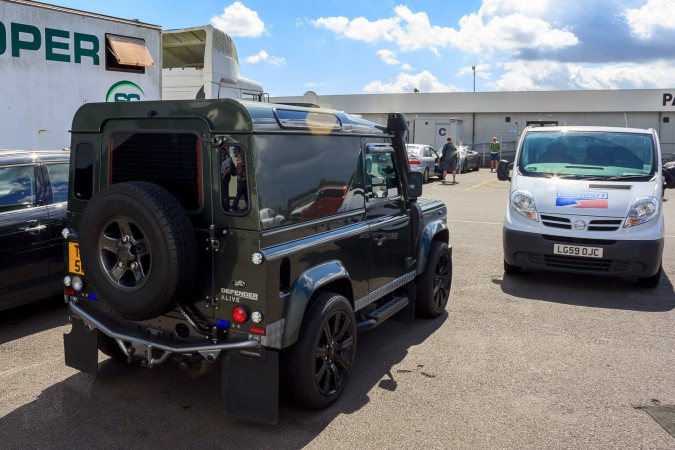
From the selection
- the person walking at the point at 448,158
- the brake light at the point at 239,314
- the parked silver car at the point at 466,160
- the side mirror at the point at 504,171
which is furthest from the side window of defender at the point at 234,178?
the parked silver car at the point at 466,160

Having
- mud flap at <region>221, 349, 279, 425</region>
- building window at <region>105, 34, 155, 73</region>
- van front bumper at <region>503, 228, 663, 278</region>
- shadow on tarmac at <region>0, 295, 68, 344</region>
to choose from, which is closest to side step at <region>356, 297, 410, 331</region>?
mud flap at <region>221, 349, 279, 425</region>

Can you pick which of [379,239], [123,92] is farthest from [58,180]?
[123,92]

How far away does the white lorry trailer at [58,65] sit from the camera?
8234 millimetres

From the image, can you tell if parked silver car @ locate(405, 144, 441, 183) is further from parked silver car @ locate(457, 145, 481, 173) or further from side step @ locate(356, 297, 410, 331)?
side step @ locate(356, 297, 410, 331)

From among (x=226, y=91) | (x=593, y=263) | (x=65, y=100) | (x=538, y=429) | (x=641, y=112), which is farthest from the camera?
(x=641, y=112)

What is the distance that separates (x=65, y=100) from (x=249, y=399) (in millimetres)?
7160

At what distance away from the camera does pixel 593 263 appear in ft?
23.1

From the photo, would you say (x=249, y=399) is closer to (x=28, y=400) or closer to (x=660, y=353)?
(x=28, y=400)

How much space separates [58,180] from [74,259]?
2206mm

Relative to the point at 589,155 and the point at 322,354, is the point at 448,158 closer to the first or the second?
the point at 589,155

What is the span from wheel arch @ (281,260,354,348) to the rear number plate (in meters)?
3.87

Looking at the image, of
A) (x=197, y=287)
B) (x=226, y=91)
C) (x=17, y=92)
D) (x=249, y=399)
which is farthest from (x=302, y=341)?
(x=226, y=91)

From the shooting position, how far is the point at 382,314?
16.0 ft

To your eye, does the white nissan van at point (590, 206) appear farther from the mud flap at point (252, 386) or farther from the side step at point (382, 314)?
the mud flap at point (252, 386)
